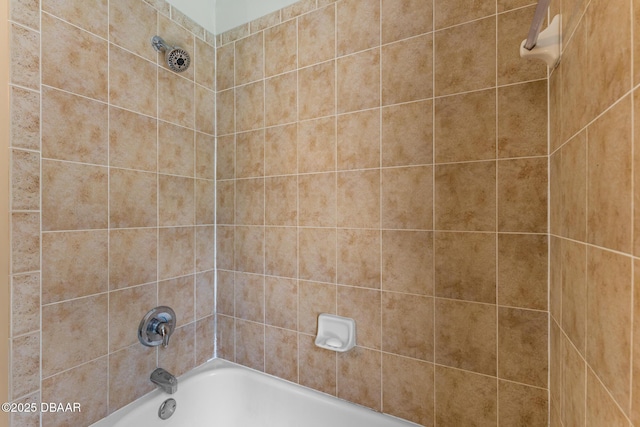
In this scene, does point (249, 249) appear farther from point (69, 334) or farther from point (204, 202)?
point (69, 334)

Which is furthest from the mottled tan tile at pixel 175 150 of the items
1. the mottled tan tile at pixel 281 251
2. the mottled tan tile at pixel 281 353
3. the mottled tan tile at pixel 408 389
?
the mottled tan tile at pixel 408 389

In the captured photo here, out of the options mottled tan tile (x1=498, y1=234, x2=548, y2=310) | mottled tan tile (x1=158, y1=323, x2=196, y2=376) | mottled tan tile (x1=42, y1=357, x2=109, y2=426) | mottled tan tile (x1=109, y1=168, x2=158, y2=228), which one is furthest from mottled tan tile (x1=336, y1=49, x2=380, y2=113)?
mottled tan tile (x1=42, y1=357, x2=109, y2=426)

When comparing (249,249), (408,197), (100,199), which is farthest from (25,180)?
(408,197)

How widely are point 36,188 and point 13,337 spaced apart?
48 centimetres

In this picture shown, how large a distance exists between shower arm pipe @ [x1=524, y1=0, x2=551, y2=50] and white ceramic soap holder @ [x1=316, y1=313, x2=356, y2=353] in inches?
44.3

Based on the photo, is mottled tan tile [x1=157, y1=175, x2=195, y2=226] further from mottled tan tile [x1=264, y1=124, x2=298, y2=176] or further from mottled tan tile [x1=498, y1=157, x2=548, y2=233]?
mottled tan tile [x1=498, y1=157, x2=548, y2=233]

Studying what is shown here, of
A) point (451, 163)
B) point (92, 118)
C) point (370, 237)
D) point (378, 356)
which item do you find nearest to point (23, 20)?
point (92, 118)

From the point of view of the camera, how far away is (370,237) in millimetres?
1254

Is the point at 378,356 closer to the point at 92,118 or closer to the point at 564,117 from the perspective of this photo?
the point at 564,117

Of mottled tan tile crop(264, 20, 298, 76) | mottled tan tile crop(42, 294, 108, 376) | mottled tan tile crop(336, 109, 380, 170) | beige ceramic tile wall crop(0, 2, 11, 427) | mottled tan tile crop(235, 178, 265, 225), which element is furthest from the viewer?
mottled tan tile crop(235, 178, 265, 225)

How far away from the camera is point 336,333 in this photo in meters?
1.32

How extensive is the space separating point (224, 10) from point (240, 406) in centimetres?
216

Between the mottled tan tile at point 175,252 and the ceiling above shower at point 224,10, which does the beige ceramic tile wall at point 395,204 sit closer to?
the ceiling above shower at point 224,10

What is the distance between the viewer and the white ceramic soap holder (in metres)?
1.26
